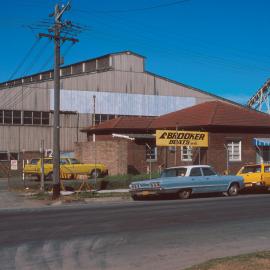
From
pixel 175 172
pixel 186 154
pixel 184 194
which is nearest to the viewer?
pixel 184 194

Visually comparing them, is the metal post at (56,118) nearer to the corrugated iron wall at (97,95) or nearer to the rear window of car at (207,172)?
the rear window of car at (207,172)

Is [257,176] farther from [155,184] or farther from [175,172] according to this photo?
[155,184]

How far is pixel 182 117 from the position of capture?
3891 centimetres

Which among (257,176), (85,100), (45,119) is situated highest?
(85,100)

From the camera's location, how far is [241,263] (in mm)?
8094

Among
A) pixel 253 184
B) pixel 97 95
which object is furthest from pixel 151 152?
pixel 97 95

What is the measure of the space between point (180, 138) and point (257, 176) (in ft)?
20.0

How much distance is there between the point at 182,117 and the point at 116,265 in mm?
30451

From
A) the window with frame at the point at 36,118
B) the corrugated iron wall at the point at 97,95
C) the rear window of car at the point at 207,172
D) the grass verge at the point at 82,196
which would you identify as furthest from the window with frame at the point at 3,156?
the rear window of car at the point at 207,172

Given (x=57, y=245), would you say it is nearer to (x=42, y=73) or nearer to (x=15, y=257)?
(x=15, y=257)

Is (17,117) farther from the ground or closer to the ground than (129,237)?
farther from the ground

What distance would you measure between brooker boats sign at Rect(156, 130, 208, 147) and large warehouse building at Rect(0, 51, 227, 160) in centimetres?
2125

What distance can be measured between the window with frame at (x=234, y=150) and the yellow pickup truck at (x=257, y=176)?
28.4 ft

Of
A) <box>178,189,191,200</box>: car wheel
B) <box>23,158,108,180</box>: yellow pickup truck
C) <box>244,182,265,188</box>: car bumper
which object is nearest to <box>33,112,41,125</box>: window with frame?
<box>23,158,108,180</box>: yellow pickup truck
